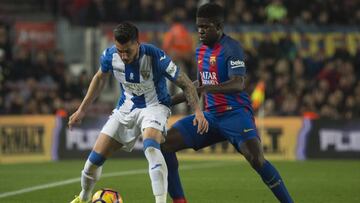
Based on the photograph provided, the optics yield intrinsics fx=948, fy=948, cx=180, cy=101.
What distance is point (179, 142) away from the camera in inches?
395

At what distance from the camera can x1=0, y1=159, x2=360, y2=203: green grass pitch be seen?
11766 mm

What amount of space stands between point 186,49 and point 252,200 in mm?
9744

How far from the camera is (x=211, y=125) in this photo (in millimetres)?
10047

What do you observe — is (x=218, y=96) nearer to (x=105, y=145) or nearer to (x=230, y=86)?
(x=230, y=86)

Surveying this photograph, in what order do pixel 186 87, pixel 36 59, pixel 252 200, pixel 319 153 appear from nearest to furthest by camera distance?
pixel 186 87
pixel 252 200
pixel 319 153
pixel 36 59

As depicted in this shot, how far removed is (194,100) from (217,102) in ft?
2.24

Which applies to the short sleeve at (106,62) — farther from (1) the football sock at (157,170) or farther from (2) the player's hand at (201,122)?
(2) the player's hand at (201,122)

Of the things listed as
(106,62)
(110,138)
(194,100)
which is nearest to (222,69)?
(194,100)

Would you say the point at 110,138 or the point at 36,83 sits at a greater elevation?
the point at 110,138

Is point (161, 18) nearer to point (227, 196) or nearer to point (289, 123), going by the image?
point (289, 123)

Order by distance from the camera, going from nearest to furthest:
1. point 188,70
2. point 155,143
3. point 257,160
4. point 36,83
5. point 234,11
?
point 155,143, point 257,160, point 36,83, point 188,70, point 234,11

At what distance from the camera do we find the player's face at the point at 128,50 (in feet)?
30.6

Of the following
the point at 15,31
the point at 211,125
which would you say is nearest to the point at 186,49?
the point at 15,31

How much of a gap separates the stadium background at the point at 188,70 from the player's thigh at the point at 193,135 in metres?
6.67
